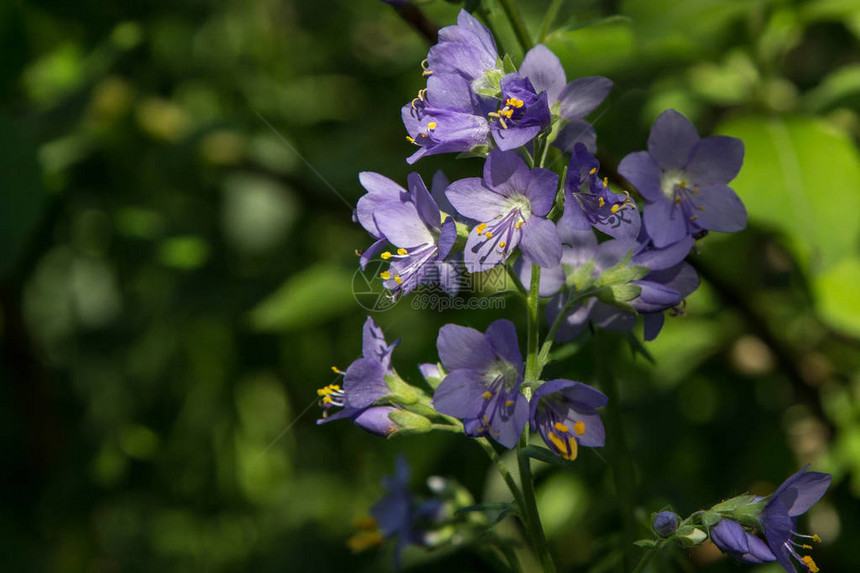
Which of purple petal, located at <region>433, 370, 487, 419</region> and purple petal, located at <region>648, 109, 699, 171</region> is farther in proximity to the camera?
purple petal, located at <region>648, 109, 699, 171</region>

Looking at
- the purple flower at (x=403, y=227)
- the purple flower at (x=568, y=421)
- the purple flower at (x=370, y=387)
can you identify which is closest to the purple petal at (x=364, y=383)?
the purple flower at (x=370, y=387)

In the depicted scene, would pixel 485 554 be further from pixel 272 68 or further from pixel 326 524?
pixel 272 68

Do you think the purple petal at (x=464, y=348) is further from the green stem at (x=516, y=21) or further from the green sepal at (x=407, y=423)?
the green stem at (x=516, y=21)

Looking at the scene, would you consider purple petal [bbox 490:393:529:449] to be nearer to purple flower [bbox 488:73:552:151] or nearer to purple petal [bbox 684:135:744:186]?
purple flower [bbox 488:73:552:151]

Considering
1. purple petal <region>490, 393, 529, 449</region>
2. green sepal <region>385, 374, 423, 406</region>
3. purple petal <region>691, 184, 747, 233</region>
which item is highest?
purple petal <region>691, 184, 747, 233</region>

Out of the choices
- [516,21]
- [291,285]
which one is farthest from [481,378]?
[291,285]

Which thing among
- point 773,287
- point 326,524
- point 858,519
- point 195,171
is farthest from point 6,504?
point 773,287

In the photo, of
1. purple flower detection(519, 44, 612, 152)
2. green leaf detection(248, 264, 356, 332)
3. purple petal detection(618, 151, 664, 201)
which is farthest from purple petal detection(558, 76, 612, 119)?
green leaf detection(248, 264, 356, 332)

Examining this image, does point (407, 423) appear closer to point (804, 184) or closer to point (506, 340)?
point (506, 340)
